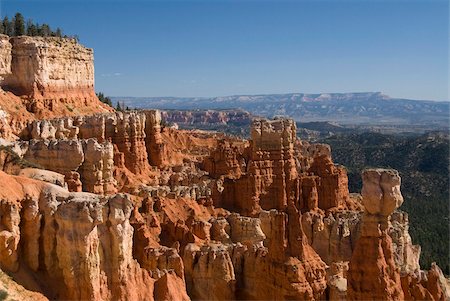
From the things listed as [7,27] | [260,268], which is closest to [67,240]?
[260,268]

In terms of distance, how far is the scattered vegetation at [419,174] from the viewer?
226 feet

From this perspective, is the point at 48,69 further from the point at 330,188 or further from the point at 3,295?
the point at 3,295

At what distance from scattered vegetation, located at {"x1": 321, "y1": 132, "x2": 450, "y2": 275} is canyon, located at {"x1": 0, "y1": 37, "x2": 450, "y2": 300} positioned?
20.0m

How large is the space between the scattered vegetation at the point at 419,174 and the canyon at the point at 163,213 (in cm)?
2000

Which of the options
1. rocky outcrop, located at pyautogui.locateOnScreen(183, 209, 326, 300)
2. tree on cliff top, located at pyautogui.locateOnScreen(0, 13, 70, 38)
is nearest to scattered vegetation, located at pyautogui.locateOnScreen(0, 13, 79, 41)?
tree on cliff top, located at pyautogui.locateOnScreen(0, 13, 70, 38)

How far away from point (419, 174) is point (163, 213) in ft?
286

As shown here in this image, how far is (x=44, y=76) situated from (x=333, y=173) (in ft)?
71.3

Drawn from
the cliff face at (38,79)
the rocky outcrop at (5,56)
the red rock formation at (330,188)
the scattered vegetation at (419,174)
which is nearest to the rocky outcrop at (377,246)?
the red rock formation at (330,188)

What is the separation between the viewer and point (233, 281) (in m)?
26.6

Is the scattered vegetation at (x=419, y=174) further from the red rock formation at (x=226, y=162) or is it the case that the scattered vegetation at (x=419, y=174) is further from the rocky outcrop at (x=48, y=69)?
the rocky outcrop at (x=48, y=69)

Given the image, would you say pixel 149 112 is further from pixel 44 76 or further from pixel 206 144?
pixel 206 144

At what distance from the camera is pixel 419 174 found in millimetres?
112312

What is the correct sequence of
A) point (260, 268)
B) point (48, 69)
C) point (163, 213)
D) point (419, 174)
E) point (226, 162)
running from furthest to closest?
point (419, 174) < point (226, 162) < point (48, 69) < point (163, 213) < point (260, 268)

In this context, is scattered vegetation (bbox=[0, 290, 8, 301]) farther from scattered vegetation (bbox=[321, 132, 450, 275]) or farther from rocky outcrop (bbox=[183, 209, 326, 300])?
Result: scattered vegetation (bbox=[321, 132, 450, 275])
